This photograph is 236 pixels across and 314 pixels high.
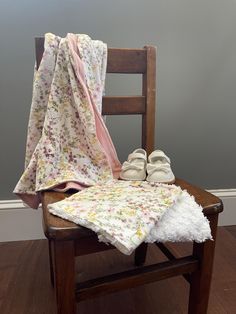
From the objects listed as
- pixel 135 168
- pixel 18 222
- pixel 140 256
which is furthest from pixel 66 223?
Answer: pixel 18 222

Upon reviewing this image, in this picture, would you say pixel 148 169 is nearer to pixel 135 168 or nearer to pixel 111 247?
pixel 135 168

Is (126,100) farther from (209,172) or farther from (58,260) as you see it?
A: (209,172)

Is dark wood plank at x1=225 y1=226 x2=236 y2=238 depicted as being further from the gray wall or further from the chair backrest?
the chair backrest

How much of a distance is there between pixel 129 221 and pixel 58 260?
0.15 metres

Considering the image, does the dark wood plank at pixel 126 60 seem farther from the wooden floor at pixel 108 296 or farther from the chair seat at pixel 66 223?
the wooden floor at pixel 108 296

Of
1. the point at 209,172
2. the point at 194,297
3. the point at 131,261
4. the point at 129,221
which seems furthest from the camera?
the point at 209,172

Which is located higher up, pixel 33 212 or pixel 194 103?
pixel 194 103

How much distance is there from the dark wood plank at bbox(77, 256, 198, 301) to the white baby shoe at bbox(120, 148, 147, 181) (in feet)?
0.77

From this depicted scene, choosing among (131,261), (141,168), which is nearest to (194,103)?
(141,168)

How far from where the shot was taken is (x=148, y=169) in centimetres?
77

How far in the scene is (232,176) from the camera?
1.33 meters

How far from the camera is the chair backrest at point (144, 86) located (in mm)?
839

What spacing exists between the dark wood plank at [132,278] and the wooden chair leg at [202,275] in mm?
20

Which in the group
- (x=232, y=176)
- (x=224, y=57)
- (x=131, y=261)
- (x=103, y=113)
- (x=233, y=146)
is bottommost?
(x=131, y=261)
